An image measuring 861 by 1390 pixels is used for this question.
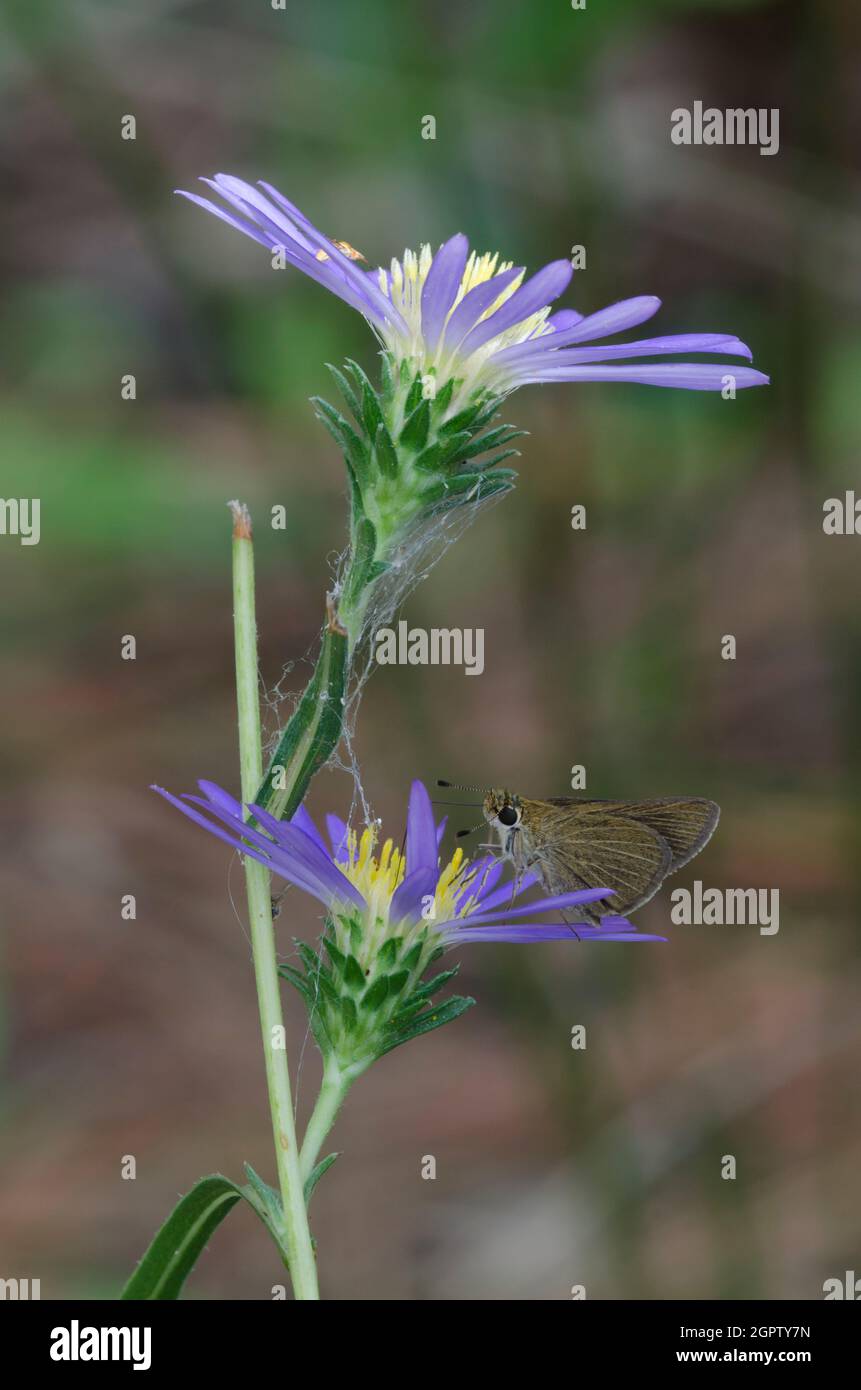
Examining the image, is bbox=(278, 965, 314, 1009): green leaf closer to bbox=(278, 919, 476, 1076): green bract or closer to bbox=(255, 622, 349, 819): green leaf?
bbox=(278, 919, 476, 1076): green bract

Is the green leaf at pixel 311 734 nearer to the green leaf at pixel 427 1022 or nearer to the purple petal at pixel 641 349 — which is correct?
the green leaf at pixel 427 1022

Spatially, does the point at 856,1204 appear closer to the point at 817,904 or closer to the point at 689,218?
the point at 817,904

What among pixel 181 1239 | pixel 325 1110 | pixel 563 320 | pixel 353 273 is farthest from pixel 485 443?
pixel 181 1239

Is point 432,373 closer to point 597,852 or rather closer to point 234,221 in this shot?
point 234,221

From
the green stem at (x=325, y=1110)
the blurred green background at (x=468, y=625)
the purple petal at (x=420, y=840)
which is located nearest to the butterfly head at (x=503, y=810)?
the purple petal at (x=420, y=840)

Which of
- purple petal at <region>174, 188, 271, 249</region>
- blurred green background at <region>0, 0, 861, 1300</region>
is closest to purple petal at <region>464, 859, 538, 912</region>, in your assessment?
purple petal at <region>174, 188, 271, 249</region>

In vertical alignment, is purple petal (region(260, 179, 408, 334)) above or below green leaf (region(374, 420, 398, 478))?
above
